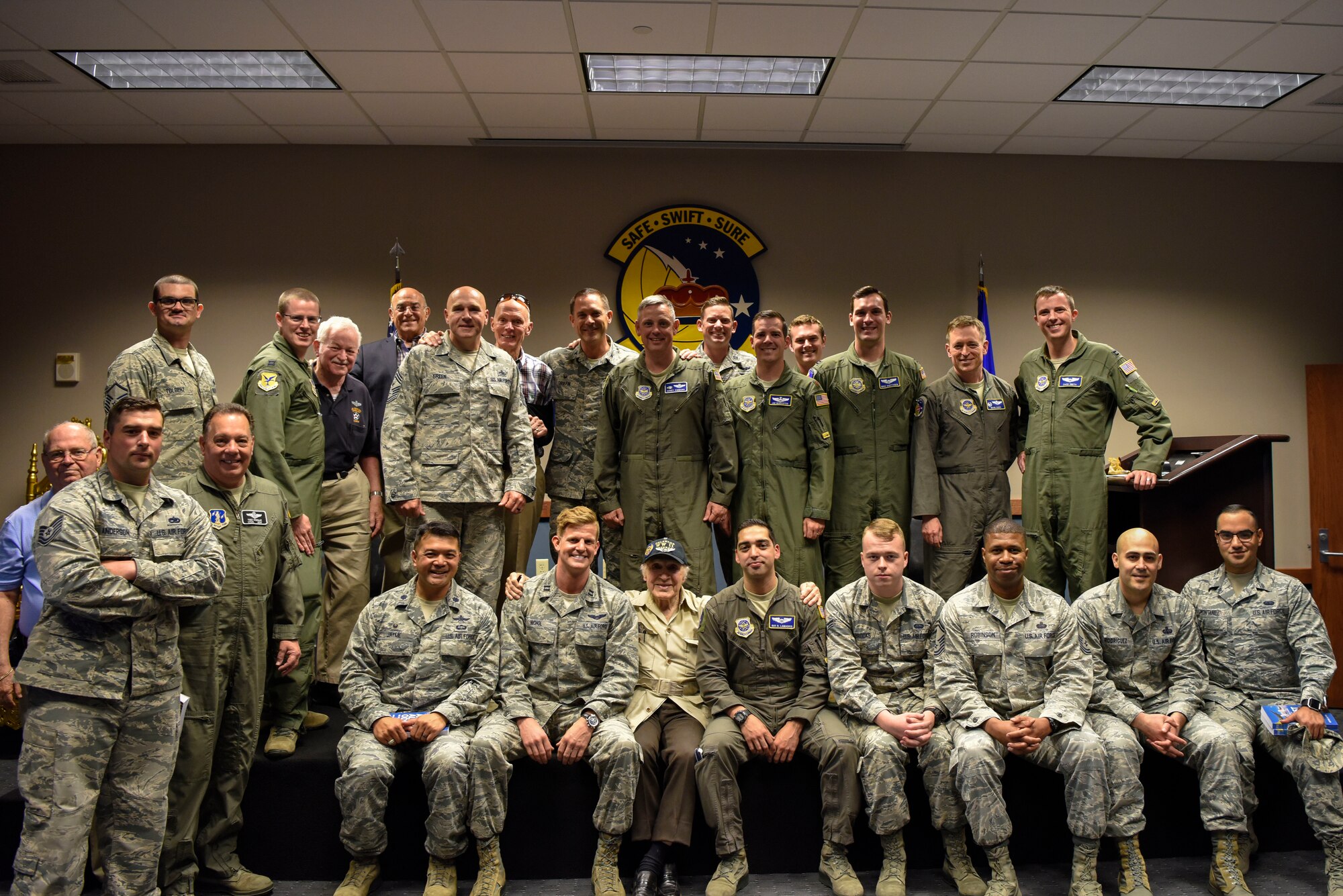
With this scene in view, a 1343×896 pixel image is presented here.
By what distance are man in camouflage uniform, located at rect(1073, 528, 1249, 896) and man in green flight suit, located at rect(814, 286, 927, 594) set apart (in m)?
0.89

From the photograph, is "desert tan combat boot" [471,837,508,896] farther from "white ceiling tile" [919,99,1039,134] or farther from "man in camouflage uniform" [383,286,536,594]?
"white ceiling tile" [919,99,1039,134]

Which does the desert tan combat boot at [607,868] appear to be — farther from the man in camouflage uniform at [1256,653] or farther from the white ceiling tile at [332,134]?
the white ceiling tile at [332,134]

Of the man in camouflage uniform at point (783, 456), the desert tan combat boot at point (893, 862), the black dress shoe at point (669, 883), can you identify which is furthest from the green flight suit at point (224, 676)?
the desert tan combat boot at point (893, 862)

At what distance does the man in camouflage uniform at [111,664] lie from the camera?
2406mm

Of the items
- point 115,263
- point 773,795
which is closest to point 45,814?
point 773,795

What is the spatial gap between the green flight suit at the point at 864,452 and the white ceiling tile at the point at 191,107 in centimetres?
394

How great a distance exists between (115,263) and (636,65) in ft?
12.3

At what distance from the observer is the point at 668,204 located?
602 cm

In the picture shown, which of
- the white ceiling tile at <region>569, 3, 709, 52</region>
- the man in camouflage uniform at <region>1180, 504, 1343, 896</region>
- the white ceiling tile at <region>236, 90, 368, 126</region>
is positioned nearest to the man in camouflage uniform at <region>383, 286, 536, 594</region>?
the white ceiling tile at <region>569, 3, 709, 52</region>

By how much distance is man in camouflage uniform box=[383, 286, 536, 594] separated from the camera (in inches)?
139

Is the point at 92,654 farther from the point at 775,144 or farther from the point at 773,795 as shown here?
the point at 775,144

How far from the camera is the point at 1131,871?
9.50ft

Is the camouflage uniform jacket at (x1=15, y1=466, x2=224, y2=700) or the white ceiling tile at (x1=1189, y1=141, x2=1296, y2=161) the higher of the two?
the white ceiling tile at (x1=1189, y1=141, x2=1296, y2=161)

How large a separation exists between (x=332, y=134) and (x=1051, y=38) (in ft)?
14.2
